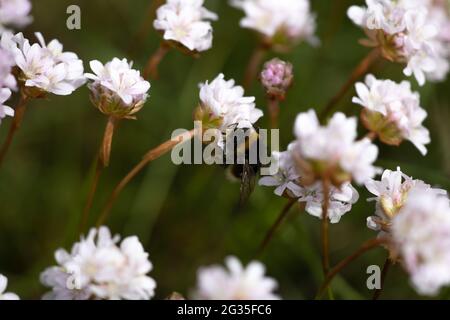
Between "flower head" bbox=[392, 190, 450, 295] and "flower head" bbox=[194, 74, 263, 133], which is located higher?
"flower head" bbox=[194, 74, 263, 133]

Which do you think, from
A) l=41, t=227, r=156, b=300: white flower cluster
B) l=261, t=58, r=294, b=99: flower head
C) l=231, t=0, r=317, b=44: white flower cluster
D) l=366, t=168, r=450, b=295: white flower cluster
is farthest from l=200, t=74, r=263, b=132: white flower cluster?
l=231, t=0, r=317, b=44: white flower cluster

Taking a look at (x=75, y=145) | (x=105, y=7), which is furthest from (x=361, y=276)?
(x=105, y=7)

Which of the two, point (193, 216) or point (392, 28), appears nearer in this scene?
point (392, 28)

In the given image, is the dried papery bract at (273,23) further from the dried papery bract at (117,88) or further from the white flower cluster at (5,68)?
the white flower cluster at (5,68)

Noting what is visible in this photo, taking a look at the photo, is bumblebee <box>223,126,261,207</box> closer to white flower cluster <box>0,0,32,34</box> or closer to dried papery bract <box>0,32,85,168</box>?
dried papery bract <box>0,32,85,168</box>

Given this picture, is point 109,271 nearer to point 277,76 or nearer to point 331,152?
point 331,152
